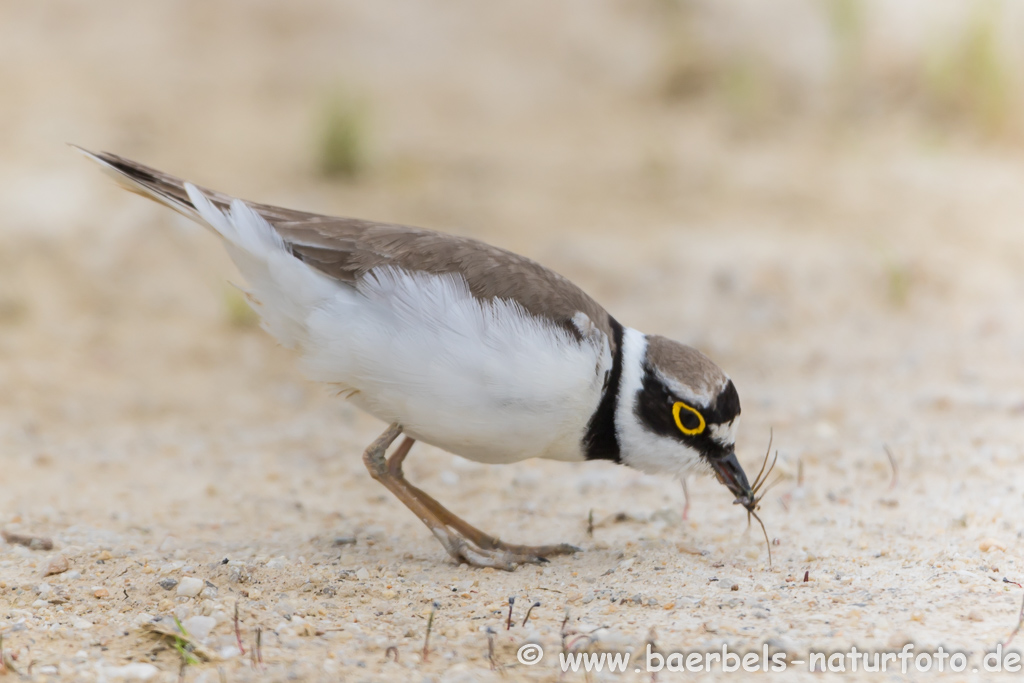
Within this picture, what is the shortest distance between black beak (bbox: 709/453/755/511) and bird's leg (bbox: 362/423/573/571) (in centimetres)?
87

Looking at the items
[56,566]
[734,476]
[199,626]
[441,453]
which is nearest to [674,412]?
[734,476]

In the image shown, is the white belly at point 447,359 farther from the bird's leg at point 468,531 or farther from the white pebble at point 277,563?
the white pebble at point 277,563

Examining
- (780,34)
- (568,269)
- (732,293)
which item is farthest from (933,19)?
(568,269)

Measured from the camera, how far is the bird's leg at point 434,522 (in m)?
4.01

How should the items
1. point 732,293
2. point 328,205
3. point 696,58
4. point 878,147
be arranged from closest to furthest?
1. point 732,293
2. point 328,205
3. point 878,147
4. point 696,58

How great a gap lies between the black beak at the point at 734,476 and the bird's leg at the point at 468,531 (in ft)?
2.34

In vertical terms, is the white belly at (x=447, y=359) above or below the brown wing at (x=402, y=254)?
below

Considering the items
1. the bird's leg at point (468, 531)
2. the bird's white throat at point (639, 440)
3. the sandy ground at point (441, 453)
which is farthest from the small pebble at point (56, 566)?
the bird's white throat at point (639, 440)

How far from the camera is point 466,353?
370cm

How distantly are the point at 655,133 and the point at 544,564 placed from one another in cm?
663

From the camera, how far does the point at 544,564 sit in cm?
402

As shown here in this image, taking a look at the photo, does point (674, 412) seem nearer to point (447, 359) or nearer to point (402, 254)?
point (447, 359)

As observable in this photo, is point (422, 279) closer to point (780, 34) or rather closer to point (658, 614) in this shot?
point (658, 614)

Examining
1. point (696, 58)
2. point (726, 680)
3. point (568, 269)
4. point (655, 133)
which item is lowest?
A: point (726, 680)
